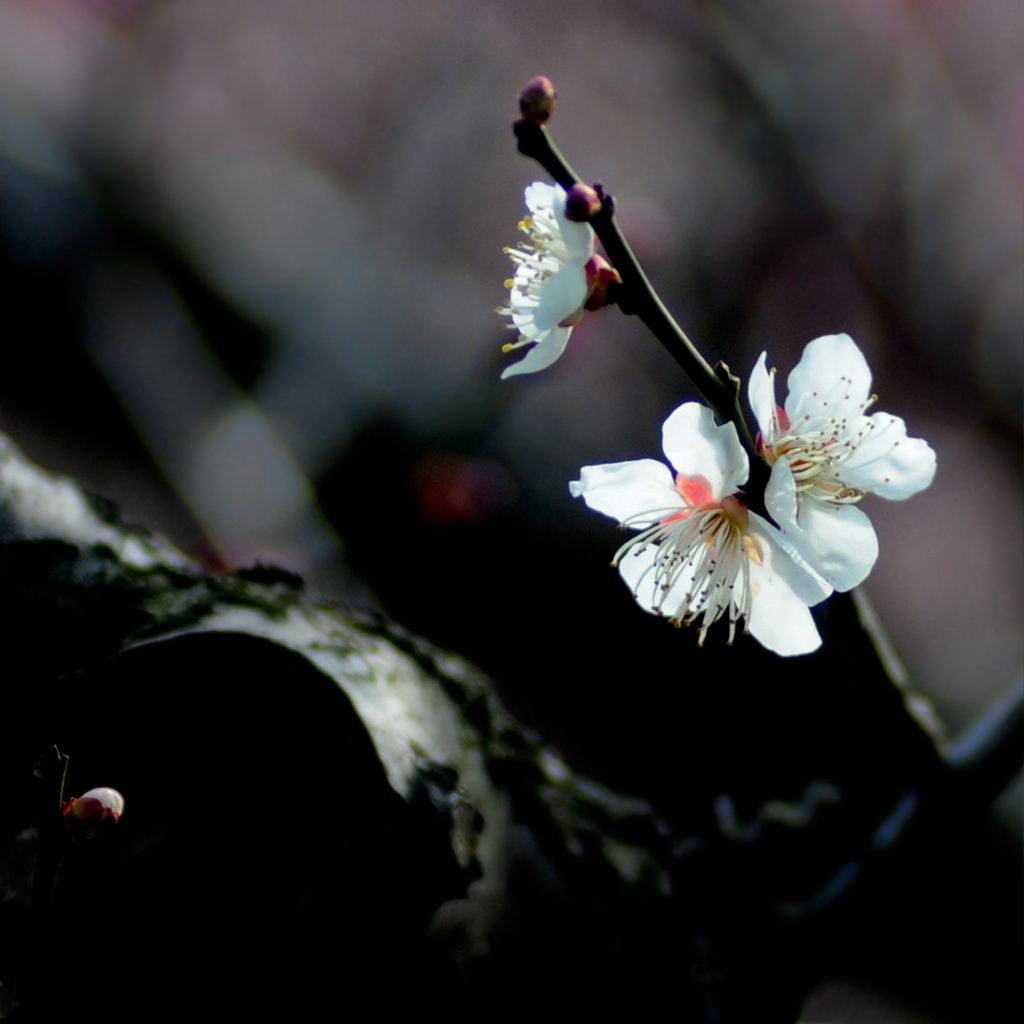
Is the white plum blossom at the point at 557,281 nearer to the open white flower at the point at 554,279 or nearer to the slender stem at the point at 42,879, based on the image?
the open white flower at the point at 554,279

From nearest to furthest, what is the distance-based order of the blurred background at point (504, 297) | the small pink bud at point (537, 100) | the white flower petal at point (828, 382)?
1. the small pink bud at point (537, 100)
2. the white flower petal at point (828, 382)
3. the blurred background at point (504, 297)

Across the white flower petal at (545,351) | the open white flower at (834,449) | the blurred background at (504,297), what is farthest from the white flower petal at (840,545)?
the blurred background at (504,297)

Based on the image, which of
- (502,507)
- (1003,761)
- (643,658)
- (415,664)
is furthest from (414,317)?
(1003,761)

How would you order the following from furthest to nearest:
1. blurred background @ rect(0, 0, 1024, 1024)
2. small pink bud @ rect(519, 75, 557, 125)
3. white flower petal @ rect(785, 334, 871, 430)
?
blurred background @ rect(0, 0, 1024, 1024), white flower petal @ rect(785, 334, 871, 430), small pink bud @ rect(519, 75, 557, 125)

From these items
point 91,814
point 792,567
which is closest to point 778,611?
point 792,567

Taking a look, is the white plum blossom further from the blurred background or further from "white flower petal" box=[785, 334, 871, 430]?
the blurred background

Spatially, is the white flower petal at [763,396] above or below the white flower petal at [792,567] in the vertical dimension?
above

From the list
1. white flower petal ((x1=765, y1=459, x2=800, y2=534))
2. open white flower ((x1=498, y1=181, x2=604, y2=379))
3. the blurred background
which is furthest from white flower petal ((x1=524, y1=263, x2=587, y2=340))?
the blurred background
